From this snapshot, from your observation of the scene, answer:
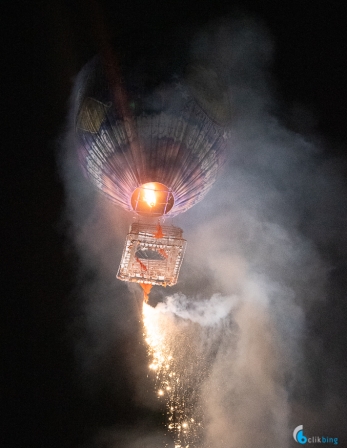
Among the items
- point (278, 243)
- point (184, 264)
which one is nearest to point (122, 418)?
point (184, 264)

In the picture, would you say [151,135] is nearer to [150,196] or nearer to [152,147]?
[152,147]

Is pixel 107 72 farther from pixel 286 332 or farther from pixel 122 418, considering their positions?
pixel 122 418

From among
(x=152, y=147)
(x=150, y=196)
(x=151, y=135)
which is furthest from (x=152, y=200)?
(x=151, y=135)

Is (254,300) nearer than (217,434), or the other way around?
(217,434)

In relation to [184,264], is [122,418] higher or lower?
lower

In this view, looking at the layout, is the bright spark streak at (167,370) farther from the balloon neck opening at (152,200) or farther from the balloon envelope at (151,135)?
the balloon envelope at (151,135)

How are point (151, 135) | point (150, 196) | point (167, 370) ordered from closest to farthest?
point (151, 135), point (150, 196), point (167, 370)
